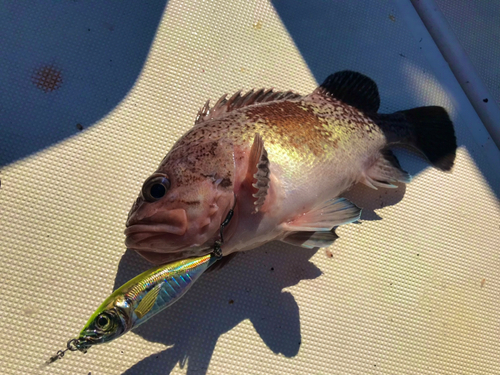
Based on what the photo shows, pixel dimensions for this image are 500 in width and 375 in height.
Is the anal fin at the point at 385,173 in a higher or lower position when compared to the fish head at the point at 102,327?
higher

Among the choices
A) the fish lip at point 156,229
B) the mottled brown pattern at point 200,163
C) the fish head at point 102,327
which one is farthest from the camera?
the mottled brown pattern at point 200,163

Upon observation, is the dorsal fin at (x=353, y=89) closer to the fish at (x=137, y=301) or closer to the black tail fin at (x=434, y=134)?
the black tail fin at (x=434, y=134)

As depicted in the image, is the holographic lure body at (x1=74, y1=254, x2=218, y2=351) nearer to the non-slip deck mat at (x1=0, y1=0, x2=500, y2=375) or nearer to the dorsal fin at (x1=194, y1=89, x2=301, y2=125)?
the non-slip deck mat at (x1=0, y1=0, x2=500, y2=375)

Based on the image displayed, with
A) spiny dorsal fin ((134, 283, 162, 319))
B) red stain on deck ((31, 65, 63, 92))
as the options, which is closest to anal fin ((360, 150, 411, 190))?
spiny dorsal fin ((134, 283, 162, 319))

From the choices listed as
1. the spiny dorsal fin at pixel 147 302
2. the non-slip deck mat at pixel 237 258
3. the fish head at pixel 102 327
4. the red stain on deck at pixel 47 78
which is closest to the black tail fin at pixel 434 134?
the non-slip deck mat at pixel 237 258

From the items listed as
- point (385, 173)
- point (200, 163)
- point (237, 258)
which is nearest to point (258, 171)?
point (200, 163)

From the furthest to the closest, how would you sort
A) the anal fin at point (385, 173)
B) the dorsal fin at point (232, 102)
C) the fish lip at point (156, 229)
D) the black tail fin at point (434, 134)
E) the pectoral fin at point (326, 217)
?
the black tail fin at point (434, 134), the anal fin at point (385, 173), the dorsal fin at point (232, 102), the pectoral fin at point (326, 217), the fish lip at point (156, 229)

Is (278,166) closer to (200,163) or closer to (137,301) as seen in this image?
(200,163)
